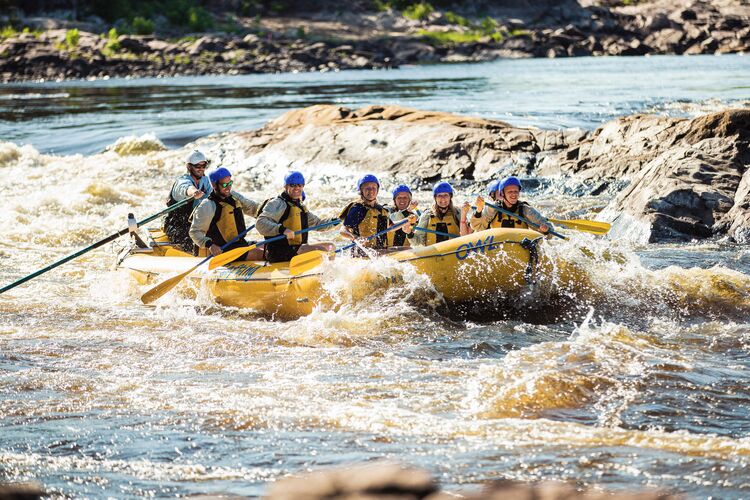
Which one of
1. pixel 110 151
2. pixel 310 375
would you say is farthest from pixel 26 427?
pixel 110 151

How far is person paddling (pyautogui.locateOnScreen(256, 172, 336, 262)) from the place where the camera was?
9625mm

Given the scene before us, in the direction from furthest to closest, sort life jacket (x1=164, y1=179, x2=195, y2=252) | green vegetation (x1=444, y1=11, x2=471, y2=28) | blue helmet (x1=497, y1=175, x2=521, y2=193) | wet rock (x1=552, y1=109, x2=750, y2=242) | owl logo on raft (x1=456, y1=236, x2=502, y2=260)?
1. green vegetation (x1=444, y1=11, x2=471, y2=28)
2. wet rock (x1=552, y1=109, x2=750, y2=242)
3. life jacket (x1=164, y1=179, x2=195, y2=252)
4. blue helmet (x1=497, y1=175, x2=521, y2=193)
5. owl logo on raft (x1=456, y1=236, x2=502, y2=260)

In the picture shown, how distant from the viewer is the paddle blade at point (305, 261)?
29.9 ft

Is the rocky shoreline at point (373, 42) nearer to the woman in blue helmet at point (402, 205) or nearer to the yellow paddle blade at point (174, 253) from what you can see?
the yellow paddle blade at point (174, 253)

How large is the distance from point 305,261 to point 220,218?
1431mm

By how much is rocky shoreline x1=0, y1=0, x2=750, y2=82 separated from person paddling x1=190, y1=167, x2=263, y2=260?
41.9 meters

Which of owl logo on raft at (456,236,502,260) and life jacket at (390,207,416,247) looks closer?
owl logo on raft at (456,236,502,260)

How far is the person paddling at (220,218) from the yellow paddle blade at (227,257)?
0.34 metres

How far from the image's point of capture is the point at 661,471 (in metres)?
5.33

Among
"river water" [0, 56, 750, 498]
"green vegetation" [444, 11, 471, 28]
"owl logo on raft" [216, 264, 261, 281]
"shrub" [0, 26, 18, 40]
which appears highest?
"green vegetation" [444, 11, 471, 28]

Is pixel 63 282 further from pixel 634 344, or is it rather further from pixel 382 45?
pixel 382 45

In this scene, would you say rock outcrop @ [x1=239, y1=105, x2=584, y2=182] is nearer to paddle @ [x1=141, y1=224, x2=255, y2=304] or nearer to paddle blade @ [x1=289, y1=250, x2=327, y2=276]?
paddle blade @ [x1=289, y1=250, x2=327, y2=276]

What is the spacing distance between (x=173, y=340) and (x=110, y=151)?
1508 cm

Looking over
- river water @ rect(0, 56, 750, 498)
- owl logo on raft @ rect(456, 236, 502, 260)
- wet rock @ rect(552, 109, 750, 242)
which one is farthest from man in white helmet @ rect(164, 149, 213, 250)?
wet rock @ rect(552, 109, 750, 242)
